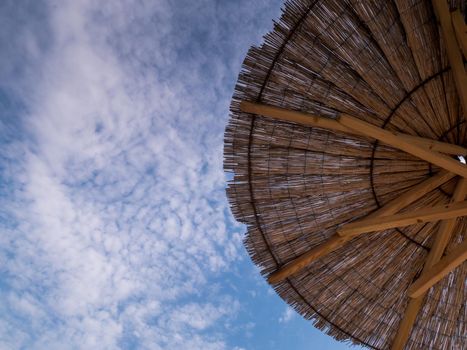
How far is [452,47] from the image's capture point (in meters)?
3.94

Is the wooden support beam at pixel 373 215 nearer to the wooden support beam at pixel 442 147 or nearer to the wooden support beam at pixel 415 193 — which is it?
the wooden support beam at pixel 415 193

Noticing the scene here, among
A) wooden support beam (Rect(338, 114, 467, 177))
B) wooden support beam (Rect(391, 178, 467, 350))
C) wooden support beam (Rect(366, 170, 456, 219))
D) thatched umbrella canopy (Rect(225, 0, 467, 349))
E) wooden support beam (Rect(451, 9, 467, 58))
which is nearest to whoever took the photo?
wooden support beam (Rect(451, 9, 467, 58))

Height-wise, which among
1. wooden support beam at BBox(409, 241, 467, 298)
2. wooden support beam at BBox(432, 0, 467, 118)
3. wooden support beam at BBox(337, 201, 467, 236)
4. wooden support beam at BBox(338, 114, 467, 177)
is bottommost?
wooden support beam at BBox(409, 241, 467, 298)

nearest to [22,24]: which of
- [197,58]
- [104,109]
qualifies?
[104,109]

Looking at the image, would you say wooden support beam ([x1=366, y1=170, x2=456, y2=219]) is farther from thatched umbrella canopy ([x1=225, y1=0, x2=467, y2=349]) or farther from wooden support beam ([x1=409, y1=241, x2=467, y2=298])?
wooden support beam ([x1=409, y1=241, x2=467, y2=298])

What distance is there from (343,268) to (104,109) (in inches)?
255

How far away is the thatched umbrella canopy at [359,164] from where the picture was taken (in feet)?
13.5

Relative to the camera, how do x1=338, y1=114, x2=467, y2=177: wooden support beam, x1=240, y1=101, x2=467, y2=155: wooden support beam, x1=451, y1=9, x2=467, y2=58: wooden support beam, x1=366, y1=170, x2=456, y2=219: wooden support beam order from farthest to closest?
x1=366, y1=170, x2=456, y2=219: wooden support beam < x1=240, y1=101, x2=467, y2=155: wooden support beam < x1=338, y1=114, x2=467, y2=177: wooden support beam < x1=451, y1=9, x2=467, y2=58: wooden support beam

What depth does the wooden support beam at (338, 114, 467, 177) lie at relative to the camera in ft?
12.8

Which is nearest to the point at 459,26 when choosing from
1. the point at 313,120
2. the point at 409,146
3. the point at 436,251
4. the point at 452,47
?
the point at 452,47

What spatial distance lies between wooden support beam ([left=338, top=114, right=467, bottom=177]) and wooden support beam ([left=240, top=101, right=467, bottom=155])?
0.23 m

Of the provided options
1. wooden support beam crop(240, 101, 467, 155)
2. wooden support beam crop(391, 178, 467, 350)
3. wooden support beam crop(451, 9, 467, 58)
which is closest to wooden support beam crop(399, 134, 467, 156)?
wooden support beam crop(240, 101, 467, 155)

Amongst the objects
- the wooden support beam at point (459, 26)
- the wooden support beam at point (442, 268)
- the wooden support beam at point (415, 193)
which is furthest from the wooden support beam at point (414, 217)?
the wooden support beam at point (459, 26)

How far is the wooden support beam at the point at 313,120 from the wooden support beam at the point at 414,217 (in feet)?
2.05
